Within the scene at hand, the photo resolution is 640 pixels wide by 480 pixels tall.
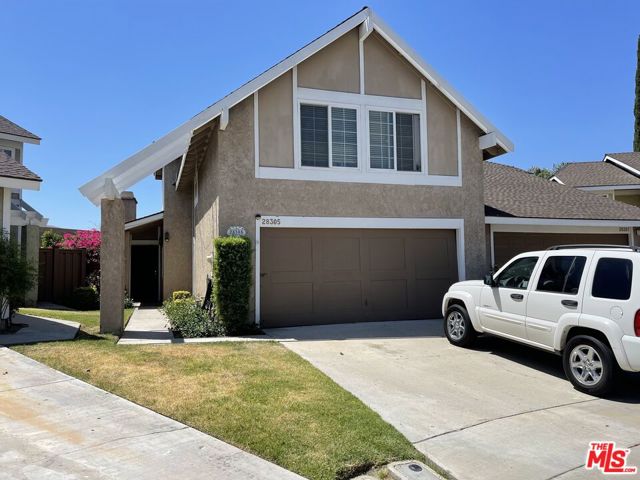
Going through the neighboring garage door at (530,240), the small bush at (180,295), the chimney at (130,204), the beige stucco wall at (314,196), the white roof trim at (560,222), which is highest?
the chimney at (130,204)

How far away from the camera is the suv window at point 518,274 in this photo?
7.69 metres

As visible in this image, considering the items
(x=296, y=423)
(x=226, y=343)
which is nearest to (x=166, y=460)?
(x=296, y=423)

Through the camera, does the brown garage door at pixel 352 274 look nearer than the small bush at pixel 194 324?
No

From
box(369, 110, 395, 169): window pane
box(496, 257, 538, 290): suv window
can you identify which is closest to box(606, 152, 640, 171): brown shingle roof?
box(369, 110, 395, 169): window pane

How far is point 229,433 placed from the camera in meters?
4.70

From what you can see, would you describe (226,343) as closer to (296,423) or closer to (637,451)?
(296,423)

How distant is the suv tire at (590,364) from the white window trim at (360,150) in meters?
6.33

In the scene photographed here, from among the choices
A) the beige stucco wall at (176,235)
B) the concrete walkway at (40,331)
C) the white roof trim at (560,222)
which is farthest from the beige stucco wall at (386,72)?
the concrete walkway at (40,331)

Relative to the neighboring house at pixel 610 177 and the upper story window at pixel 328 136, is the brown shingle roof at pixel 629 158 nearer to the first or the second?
the neighboring house at pixel 610 177

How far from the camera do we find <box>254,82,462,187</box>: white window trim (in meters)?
11.2

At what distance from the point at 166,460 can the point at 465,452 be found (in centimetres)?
268

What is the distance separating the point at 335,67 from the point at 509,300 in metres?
6.98

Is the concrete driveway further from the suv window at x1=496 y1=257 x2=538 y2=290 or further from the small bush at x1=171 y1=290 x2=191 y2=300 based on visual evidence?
the small bush at x1=171 y1=290 x2=191 y2=300
